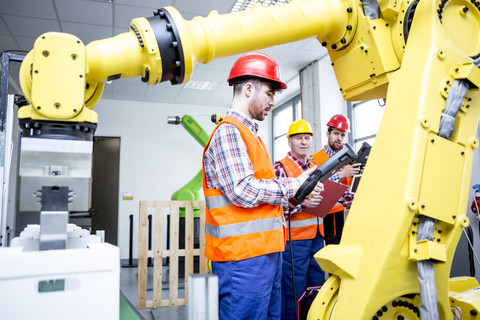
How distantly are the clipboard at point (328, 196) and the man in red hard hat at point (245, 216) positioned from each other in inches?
35.1

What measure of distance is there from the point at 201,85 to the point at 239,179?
7085mm

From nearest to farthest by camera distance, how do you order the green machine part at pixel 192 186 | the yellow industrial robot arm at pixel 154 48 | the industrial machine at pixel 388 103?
Answer: 1. the yellow industrial robot arm at pixel 154 48
2. the industrial machine at pixel 388 103
3. the green machine part at pixel 192 186

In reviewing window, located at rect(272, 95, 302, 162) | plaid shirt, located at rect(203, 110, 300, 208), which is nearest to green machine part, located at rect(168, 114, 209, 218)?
window, located at rect(272, 95, 302, 162)

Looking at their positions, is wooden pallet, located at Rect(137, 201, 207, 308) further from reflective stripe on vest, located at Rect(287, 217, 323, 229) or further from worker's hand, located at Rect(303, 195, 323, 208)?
worker's hand, located at Rect(303, 195, 323, 208)

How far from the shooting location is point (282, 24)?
1.53 metres

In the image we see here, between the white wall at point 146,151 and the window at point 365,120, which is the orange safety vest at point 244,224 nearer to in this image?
the window at point 365,120

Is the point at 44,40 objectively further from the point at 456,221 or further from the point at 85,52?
the point at 456,221

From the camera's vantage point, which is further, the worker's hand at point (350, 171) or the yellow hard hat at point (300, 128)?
the yellow hard hat at point (300, 128)

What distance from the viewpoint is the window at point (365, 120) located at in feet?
21.1

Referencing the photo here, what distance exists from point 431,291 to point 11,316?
1.34m

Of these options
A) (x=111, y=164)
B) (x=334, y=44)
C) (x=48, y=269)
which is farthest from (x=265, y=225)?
(x=111, y=164)

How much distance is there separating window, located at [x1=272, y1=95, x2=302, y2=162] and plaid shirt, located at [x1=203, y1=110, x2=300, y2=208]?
24.4ft

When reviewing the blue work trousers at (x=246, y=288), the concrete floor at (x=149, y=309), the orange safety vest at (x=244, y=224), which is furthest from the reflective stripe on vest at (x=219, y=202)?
the concrete floor at (x=149, y=309)

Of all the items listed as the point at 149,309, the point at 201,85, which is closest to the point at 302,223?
the point at 149,309
